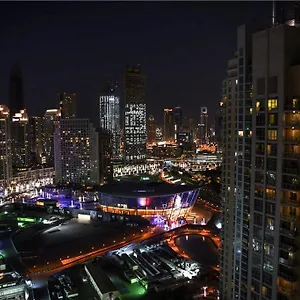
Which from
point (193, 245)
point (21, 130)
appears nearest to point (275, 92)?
point (193, 245)

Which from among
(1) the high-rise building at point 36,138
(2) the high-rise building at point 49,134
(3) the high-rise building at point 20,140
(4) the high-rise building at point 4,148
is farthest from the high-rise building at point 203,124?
(4) the high-rise building at point 4,148

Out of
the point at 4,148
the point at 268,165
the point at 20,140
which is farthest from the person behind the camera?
the point at 20,140

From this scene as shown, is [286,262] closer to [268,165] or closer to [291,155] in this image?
[268,165]

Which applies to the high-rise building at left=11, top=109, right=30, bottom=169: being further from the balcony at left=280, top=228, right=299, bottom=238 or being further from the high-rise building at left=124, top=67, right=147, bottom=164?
the balcony at left=280, top=228, right=299, bottom=238

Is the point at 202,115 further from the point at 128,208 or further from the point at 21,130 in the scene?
the point at 128,208

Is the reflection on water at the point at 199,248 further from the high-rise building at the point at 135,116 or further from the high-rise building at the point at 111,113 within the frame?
the high-rise building at the point at 111,113

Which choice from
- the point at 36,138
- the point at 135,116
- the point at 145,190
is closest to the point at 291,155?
the point at 145,190

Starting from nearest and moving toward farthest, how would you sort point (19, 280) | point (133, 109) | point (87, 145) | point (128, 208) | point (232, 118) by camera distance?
point (232, 118) < point (19, 280) < point (128, 208) < point (87, 145) < point (133, 109)
